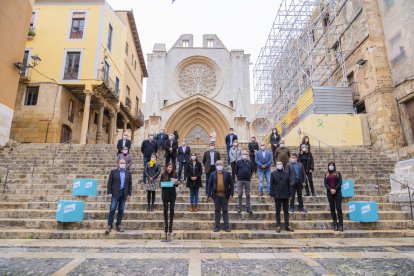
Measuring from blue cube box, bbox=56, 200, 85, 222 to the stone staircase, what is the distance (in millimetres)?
171

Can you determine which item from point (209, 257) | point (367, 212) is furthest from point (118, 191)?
point (367, 212)

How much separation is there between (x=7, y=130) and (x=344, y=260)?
13.8 meters

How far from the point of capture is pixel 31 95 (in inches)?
616

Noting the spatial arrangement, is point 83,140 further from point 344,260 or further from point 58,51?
point 344,260

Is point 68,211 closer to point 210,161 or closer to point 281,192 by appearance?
point 210,161

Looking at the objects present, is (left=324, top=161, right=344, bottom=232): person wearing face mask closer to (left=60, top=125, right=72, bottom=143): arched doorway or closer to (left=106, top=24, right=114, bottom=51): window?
(left=60, top=125, right=72, bottom=143): arched doorway

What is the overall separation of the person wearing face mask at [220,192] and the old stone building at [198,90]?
54.6ft

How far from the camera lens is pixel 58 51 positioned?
16.4 m

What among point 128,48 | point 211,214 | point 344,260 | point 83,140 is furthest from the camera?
point 128,48

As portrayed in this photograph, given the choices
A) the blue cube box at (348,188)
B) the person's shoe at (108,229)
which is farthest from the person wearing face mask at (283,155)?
the person's shoe at (108,229)

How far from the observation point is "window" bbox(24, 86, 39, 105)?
15.5 m

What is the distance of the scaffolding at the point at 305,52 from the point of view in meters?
16.4

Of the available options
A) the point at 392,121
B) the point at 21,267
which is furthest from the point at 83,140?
the point at 392,121

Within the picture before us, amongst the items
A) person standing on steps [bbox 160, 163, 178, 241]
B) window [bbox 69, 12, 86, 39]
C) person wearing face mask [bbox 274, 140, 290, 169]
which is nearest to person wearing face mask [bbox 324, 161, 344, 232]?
person wearing face mask [bbox 274, 140, 290, 169]
